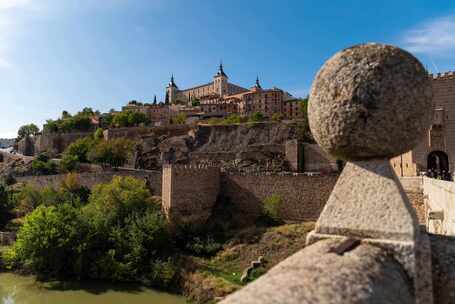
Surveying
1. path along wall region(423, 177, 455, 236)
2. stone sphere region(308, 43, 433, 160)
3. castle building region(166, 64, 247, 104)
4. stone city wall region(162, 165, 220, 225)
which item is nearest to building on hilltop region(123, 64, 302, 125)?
castle building region(166, 64, 247, 104)

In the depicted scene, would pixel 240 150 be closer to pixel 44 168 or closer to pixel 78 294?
pixel 44 168

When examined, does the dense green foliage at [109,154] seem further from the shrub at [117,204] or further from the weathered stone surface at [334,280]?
the weathered stone surface at [334,280]

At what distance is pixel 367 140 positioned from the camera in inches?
112

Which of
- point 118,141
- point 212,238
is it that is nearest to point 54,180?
point 118,141

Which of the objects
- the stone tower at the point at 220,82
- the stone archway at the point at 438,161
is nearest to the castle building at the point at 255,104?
the stone tower at the point at 220,82

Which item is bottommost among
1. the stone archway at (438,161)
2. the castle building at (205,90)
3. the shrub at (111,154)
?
the stone archway at (438,161)

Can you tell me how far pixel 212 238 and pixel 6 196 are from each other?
21.5m

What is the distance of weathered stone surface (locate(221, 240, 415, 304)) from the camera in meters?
1.91

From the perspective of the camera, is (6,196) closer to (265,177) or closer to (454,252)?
(265,177)

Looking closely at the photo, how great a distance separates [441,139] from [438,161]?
141cm

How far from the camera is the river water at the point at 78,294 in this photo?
1819cm

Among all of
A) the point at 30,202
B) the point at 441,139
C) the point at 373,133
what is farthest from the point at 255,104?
the point at 373,133

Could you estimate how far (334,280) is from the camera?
2041mm

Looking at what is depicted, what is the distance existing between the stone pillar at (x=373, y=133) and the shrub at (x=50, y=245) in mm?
20465
